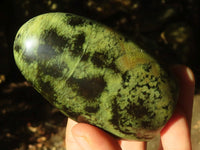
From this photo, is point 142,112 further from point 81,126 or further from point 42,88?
point 42,88

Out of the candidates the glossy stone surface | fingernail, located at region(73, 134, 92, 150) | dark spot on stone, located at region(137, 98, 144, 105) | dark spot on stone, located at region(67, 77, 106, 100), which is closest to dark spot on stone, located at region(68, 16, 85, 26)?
the glossy stone surface

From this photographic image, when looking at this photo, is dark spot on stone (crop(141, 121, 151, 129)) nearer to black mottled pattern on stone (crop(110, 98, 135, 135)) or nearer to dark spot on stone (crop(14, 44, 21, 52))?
black mottled pattern on stone (crop(110, 98, 135, 135))

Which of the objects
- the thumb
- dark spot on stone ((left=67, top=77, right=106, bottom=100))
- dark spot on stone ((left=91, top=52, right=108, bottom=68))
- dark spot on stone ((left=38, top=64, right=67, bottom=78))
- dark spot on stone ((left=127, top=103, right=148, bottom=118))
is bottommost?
the thumb

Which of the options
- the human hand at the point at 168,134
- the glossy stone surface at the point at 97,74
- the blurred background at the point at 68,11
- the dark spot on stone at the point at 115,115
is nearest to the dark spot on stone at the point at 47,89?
the glossy stone surface at the point at 97,74

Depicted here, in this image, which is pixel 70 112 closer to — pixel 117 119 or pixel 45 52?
pixel 117 119

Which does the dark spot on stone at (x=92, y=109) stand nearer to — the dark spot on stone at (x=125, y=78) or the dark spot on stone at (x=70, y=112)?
the dark spot on stone at (x=70, y=112)

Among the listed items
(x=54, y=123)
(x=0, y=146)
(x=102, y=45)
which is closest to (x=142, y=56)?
(x=102, y=45)

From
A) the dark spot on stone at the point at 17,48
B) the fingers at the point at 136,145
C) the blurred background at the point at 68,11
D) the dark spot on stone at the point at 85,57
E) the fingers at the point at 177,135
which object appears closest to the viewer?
the dark spot on stone at the point at 85,57

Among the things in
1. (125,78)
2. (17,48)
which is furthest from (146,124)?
(17,48)
